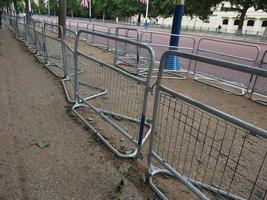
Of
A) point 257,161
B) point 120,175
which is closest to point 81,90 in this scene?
point 120,175

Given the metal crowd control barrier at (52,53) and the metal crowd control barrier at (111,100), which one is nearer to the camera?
the metal crowd control barrier at (111,100)

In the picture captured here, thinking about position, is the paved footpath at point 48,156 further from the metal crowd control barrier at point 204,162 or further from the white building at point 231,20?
the white building at point 231,20

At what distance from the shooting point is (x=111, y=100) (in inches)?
199

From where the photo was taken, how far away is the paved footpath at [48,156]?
261 centimetres

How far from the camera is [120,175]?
2898 millimetres

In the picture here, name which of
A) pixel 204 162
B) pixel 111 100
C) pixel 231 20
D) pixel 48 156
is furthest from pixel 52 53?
pixel 231 20

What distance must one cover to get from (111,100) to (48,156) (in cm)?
212

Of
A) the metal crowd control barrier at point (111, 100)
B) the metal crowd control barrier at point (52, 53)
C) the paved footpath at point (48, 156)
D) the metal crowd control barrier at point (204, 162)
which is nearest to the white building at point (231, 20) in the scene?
the metal crowd control barrier at point (52, 53)

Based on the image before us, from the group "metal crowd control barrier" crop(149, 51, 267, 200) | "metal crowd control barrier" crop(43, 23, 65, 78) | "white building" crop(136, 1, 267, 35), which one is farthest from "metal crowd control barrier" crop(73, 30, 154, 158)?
"white building" crop(136, 1, 267, 35)

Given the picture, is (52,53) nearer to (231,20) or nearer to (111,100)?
(111,100)

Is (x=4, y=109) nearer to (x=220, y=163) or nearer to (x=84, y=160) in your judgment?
(x=84, y=160)

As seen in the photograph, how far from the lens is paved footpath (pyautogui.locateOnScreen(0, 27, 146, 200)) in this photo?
2609mm

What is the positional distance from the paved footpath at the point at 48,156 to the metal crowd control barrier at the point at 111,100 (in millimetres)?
310

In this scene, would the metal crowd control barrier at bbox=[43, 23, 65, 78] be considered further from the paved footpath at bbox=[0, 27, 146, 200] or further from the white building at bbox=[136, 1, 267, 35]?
the white building at bbox=[136, 1, 267, 35]
